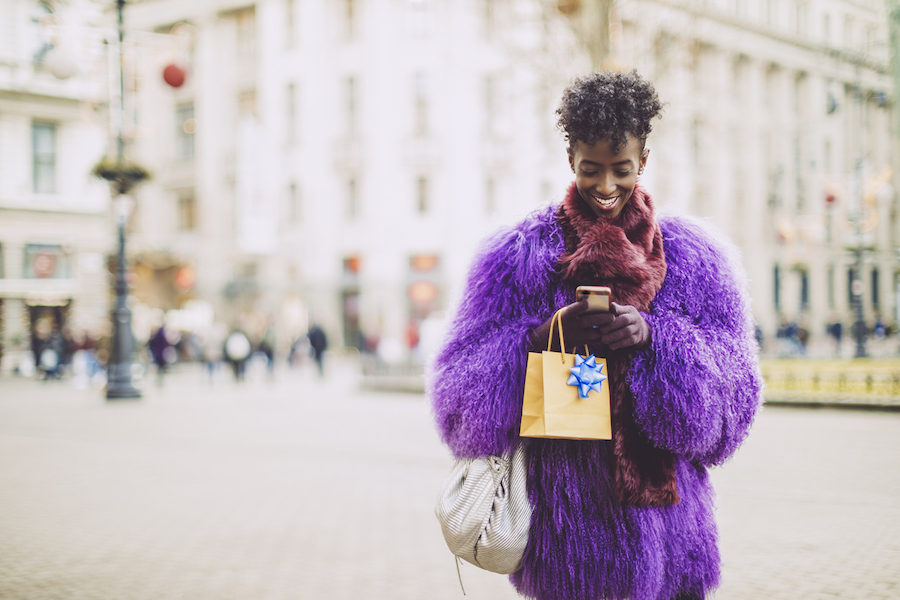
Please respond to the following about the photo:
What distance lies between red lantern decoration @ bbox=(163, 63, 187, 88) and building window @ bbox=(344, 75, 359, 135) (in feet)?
72.2

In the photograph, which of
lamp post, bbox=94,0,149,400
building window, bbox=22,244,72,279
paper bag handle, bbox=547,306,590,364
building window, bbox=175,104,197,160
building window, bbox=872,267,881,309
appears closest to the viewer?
paper bag handle, bbox=547,306,590,364

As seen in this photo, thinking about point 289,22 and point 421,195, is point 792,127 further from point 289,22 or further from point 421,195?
point 289,22

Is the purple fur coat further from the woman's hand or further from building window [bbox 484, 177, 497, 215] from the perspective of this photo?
building window [bbox 484, 177, 497, 215]

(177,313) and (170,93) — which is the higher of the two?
(170,93)

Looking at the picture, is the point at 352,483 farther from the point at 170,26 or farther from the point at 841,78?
the point at 170,26

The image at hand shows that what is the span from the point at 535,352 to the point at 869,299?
71.3 feet

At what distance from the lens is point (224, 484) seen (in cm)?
771

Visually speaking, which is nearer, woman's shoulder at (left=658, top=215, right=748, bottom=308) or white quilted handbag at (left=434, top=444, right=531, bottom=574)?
white quilted handbag at (left=434, top=444, right=531, bottom=574)

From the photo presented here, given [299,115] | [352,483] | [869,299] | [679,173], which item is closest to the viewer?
[352,483]

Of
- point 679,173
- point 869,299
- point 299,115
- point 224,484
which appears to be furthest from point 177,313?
point 224,484

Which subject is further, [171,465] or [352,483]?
[171,465]

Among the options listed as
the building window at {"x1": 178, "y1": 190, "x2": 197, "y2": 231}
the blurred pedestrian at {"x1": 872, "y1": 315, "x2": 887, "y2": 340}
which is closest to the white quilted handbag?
the blurred pedestrian at {"x1": 872, "y1": 315, "x2": 887, "y2": 340}

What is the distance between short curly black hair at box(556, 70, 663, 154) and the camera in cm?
205

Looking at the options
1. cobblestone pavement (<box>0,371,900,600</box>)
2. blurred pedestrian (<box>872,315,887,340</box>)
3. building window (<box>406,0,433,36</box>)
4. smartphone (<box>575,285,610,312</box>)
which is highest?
building window (<box>406,0,433,36</box>)
